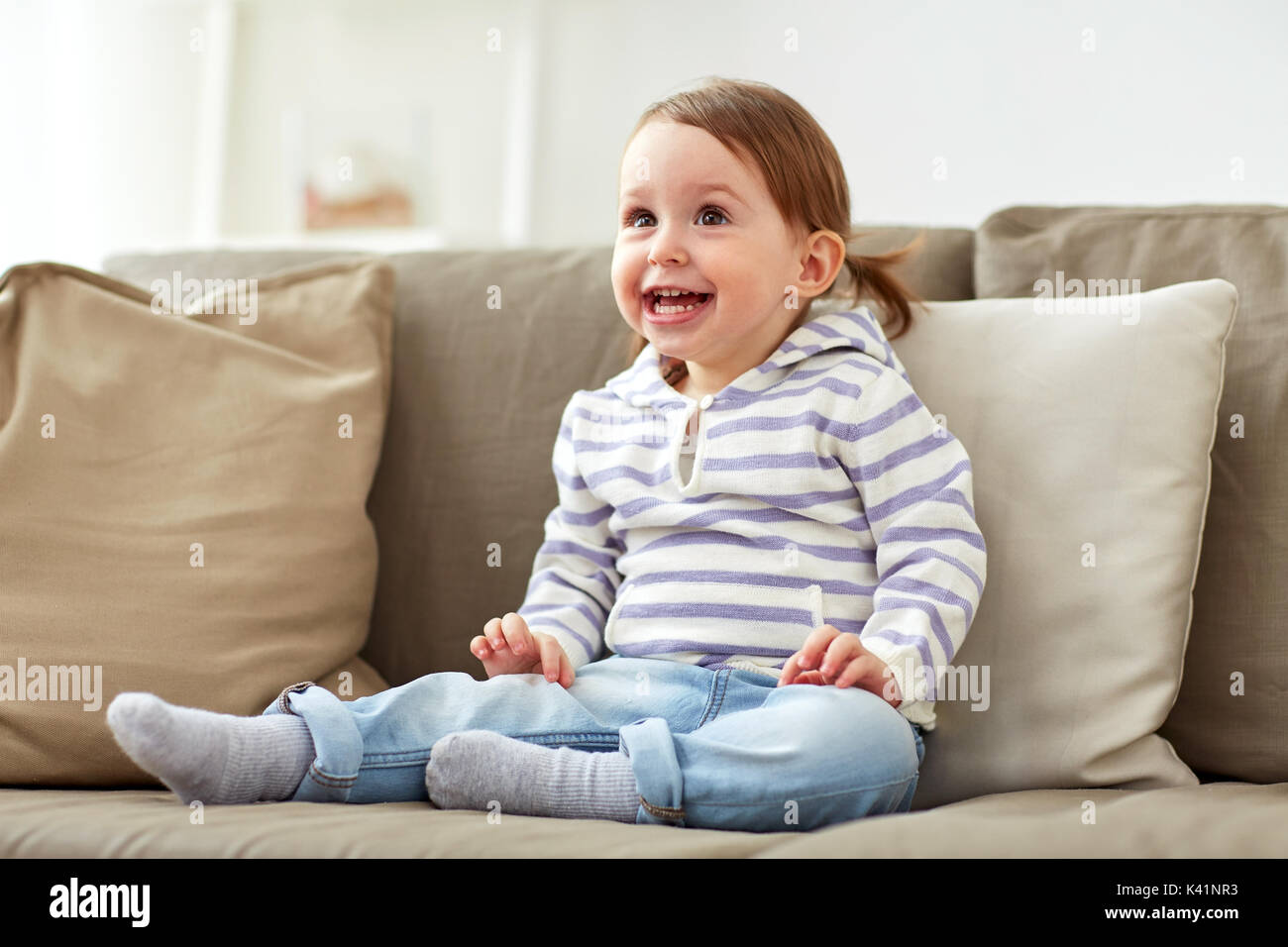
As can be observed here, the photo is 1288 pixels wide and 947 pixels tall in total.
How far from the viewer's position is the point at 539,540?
1306 mm

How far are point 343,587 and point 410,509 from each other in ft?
0.48

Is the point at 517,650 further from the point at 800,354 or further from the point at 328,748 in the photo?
the point at 800,354

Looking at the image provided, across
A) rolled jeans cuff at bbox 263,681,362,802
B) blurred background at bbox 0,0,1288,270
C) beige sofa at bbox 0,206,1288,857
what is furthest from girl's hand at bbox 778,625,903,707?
blurred background at bbox 0,0,1288,270

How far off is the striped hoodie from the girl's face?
0.06 metres

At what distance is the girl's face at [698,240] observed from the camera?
111 centimetres

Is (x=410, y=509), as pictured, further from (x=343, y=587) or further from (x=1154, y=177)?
(x=1154, y=177)

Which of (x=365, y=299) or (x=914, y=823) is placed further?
(x=365, y=299)

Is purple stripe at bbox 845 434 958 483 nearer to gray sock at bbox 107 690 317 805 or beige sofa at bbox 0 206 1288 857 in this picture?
beige sofa at bbox 0 206 1288 857

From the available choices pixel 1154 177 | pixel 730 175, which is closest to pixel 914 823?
pixel 730 175

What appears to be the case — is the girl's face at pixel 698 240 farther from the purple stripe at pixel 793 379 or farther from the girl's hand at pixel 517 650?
the girl's hand at pixel 517 650

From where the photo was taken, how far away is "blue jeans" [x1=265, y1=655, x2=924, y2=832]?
0.86 metres

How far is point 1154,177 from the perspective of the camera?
6.66ft

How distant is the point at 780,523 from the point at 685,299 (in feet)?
0.77

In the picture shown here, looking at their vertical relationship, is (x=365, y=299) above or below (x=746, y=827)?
above
